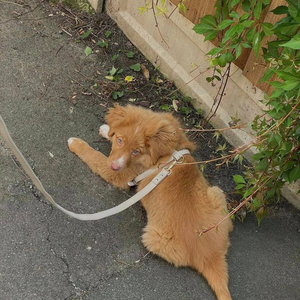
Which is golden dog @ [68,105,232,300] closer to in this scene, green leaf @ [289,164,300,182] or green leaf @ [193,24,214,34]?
green leaf @ [289,164,300,182]

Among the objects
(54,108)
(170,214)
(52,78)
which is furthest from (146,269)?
(52,78)

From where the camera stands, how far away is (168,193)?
10.9ft

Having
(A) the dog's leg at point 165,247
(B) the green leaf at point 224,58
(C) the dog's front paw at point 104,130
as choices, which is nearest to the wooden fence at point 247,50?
(B) the green leaf at point 224,58

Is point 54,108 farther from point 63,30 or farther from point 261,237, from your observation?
point 261,237

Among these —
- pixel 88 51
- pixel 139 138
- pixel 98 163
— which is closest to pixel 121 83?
pixel 88 51

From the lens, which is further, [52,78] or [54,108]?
[52,78]

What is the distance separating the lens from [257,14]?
286cm

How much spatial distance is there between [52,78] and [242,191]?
7.95 ft

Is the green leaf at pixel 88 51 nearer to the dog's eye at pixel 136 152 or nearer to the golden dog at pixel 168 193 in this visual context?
the golden dog at pixel 168 193

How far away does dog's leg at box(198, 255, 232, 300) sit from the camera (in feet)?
9.98

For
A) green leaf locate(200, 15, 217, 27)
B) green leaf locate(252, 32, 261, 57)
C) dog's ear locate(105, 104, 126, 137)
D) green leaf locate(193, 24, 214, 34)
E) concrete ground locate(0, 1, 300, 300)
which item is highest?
green leaf locate(252, 32, 261, 57)

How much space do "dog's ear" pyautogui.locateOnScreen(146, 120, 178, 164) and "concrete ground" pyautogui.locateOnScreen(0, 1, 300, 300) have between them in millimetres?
580

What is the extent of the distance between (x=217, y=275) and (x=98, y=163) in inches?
58.1

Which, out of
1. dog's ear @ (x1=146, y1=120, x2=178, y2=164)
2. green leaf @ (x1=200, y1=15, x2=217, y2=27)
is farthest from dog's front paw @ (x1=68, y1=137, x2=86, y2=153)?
green leaf @ (x1=200, y1=15, x2=217, y2=27)
